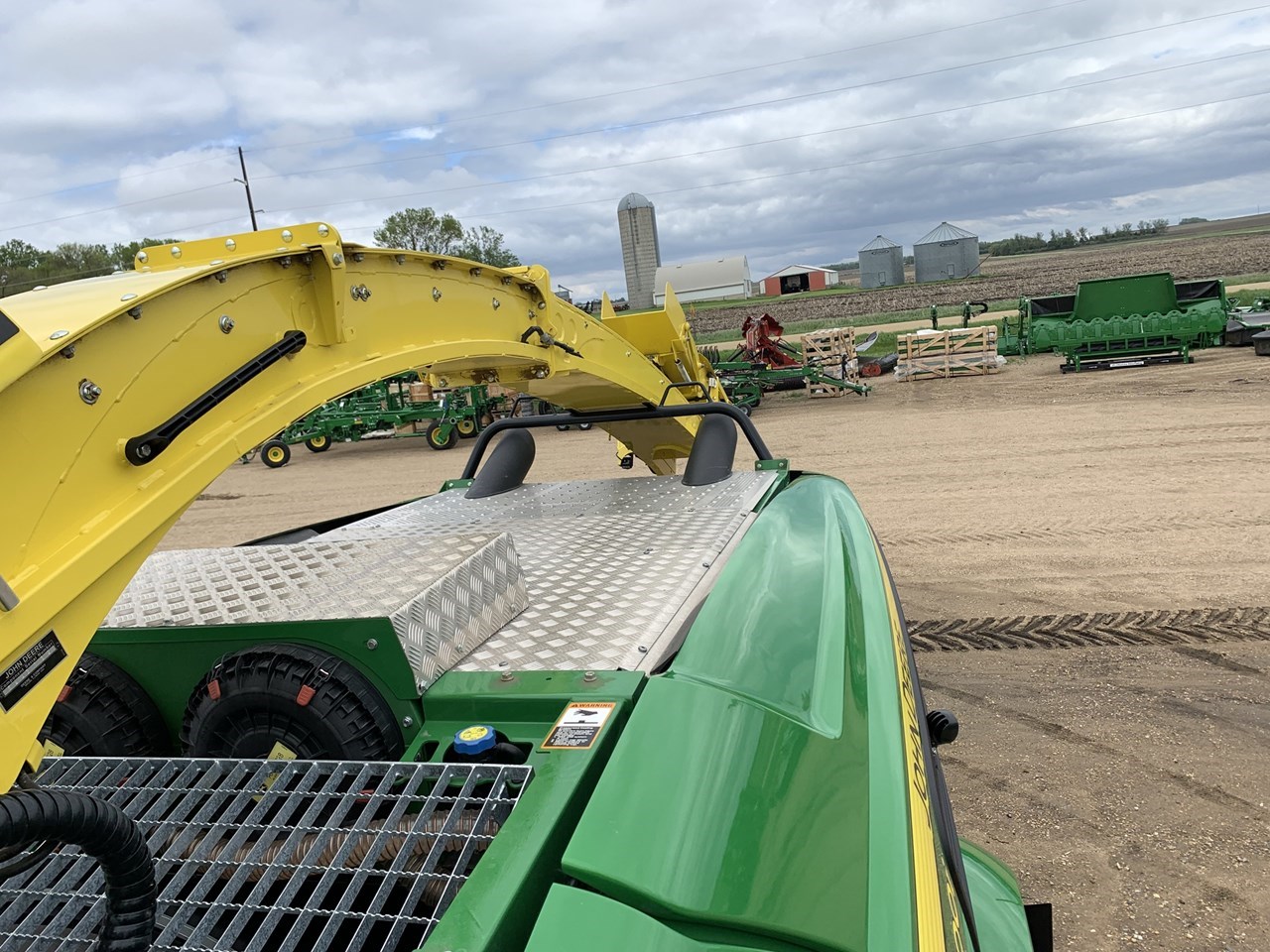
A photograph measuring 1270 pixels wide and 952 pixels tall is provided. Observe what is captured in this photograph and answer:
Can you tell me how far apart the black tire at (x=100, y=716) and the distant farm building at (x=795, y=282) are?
81.6 m

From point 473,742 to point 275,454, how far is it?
50.9ft

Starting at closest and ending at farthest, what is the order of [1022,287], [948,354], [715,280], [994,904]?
[994,904]
[948,354]
[1022,287]
[715,280]

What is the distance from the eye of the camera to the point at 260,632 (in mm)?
1835

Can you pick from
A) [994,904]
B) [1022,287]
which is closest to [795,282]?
[1022,287]

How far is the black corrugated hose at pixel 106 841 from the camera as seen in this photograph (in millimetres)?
1122

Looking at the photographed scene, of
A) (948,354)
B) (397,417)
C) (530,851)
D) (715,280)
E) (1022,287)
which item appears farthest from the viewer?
(715,280)

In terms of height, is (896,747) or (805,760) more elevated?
(805,760)

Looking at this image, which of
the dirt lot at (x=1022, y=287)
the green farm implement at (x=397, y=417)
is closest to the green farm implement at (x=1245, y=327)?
Result: the green farm implement at (x=397, y=417)

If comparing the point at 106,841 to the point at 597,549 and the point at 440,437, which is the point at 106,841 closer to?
the point at 597,549

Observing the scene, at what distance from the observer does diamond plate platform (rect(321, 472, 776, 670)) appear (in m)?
2.11

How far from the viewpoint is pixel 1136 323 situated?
51.5 ft

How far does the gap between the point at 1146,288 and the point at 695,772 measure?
1790 centimetres

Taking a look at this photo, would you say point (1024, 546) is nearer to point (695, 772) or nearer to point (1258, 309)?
point (695, 772)

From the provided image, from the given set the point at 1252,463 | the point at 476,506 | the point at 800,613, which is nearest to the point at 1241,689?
the point at 800,613
